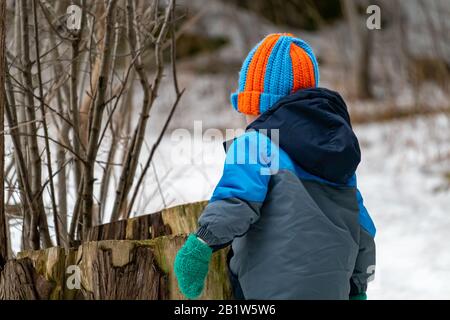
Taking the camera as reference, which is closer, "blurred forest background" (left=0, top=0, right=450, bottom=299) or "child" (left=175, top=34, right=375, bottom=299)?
"child" (left=175, top=34, right=375, bottom=299)

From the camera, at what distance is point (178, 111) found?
9938 millimetres

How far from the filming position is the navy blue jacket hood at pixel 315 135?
214 cm

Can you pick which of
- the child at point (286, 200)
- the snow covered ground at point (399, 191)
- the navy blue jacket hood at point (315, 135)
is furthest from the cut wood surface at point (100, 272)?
the snow covered ground at point (399, 191)

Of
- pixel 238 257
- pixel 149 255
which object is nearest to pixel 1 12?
pixel 149 255

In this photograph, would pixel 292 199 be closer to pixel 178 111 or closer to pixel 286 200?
pixel 286 200

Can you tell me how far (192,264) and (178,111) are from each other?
798cm

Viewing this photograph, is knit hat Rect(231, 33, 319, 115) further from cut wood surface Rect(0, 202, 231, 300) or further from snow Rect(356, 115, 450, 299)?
snow Rect(356, 115, 450, 299)

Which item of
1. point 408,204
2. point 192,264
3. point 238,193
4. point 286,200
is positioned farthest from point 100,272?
point 408,204

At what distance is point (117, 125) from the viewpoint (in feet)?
12.2

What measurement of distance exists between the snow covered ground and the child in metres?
2.07

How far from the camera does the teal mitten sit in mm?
2029

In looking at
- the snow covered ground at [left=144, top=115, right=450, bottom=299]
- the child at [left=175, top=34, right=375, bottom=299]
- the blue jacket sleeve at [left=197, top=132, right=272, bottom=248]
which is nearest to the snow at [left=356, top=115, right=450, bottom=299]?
the snow covered ground at [left=144, top=115, right=450, bottom=299]

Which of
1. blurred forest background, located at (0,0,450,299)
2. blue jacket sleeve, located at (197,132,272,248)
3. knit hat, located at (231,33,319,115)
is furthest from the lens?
blurred forest background, located at (0,0,450,299)
